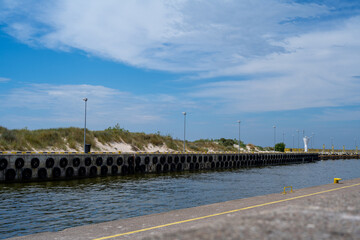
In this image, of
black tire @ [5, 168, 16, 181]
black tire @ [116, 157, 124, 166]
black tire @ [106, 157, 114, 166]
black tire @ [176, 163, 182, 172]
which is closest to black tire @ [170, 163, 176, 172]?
black tire @ [176, 163, 182, 172]

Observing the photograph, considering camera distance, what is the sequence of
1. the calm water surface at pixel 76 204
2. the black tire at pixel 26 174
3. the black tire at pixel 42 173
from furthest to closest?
the black tire at pixel 42 173
the black tire at pixel 26 174
the calm water surface at pixel 76 204

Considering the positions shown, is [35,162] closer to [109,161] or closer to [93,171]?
[93,171]

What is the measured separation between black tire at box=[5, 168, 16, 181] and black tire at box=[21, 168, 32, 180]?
99cm

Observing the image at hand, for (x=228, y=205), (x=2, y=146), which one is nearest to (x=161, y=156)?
(x=2, y=146)

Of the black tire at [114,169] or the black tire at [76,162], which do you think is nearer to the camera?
the black tire at [76,162]

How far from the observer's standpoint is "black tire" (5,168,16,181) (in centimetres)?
3666

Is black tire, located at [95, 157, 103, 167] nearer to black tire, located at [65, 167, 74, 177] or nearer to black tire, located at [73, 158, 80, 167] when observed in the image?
black tire, located at [73, 158, 80, 167]

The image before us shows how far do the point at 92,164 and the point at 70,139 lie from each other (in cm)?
2111

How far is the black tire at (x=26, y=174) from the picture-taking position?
38.0 metres

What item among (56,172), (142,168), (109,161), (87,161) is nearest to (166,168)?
(142,168)

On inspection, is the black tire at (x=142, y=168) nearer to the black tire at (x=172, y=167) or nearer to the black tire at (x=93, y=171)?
the black tire at (x=172, y=167)

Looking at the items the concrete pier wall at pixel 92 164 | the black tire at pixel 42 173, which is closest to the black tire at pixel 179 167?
the concrete pier wall at pixel 92 164

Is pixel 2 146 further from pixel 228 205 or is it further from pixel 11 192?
pixel 228 205

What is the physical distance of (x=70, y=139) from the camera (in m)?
64.1
